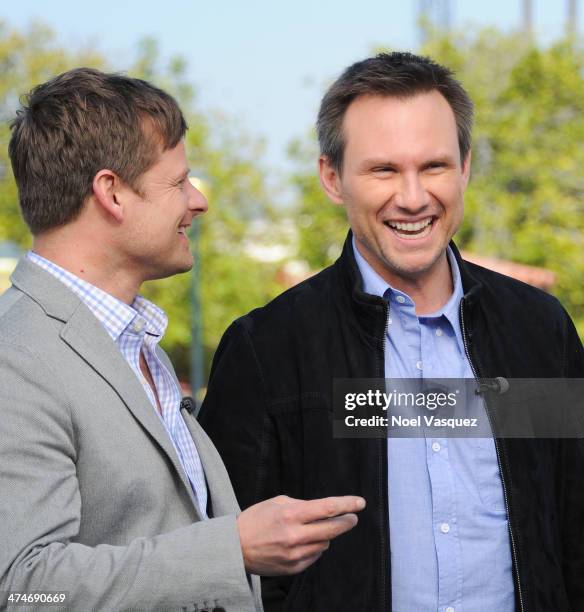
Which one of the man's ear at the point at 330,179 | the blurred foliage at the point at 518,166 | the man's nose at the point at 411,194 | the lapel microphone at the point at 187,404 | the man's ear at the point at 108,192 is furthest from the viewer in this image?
the blurred foliage at the point at 518,166

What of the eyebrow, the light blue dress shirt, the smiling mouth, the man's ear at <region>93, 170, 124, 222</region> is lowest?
the light blue dress shirt

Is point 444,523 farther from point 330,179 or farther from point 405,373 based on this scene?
point 330,179

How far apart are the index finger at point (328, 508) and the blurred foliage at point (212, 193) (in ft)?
74.5

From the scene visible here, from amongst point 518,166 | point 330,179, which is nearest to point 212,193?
point 518,166

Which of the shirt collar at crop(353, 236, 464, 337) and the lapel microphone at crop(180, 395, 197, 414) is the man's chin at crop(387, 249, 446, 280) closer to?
the shirt collar at crop(353, 236, 464, 337)

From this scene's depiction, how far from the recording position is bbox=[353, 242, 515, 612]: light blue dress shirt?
2.86 metres

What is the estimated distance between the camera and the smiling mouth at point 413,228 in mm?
3131

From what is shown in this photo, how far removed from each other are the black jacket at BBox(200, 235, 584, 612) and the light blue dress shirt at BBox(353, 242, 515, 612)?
37mm

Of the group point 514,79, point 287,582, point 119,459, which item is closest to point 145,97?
point 119,459

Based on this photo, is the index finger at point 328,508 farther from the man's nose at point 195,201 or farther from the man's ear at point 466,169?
the man's ear at point 466,169

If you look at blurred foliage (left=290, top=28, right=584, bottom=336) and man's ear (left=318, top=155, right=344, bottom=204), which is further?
blurred foliage (left=290, top=28, right=584, bottom=336)

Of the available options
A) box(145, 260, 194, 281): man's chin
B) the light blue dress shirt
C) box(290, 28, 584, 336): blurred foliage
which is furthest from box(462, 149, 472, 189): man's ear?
box(290, 28, 584, 336): blurred foliage

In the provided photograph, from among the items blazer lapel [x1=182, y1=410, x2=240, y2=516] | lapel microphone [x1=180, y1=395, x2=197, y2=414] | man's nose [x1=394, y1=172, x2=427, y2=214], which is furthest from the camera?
man's nose [x1=394, y1=172, x2=427, y2=214]

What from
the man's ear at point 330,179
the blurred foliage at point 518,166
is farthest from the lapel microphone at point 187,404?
the blurred foliage at point 518,166
